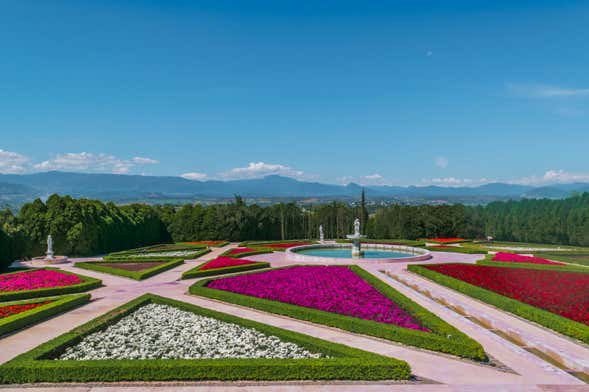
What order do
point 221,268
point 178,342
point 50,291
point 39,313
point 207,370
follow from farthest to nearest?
point 221,268 < point 50,291 < point 39,313 < point 178,342 < point 207,370

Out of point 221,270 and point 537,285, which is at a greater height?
point 537,285

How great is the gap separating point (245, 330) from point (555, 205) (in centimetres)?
8464

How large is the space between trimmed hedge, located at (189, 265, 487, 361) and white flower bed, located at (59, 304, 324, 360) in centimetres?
244

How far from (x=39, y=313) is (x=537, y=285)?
70.8 ft

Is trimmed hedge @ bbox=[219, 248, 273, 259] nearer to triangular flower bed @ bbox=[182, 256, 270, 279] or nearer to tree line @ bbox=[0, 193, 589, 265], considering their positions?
triangular flower bed @ bbox=[182, 256, 270, 279]

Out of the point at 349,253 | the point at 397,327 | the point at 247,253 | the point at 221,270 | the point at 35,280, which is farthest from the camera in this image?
the point at 349,253

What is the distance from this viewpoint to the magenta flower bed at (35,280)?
74.1ft

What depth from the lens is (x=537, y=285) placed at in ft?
66.8

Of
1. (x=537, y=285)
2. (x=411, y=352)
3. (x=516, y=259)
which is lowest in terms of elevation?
(x=411, y=352)

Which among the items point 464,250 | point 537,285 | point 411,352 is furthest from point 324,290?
point 464,250

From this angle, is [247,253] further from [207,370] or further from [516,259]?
[207,370]

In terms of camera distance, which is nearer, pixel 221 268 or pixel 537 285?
pixel 537 285

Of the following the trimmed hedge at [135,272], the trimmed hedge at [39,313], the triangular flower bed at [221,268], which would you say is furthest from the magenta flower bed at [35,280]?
the triangular flower bed at [221,268]

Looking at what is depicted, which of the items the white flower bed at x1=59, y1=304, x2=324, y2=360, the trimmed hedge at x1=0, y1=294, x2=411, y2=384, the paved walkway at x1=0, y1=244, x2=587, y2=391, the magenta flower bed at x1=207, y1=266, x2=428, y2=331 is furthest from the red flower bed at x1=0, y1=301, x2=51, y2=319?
the magenta flower bed at x1=207, y1=266, x2=428, y2=331
